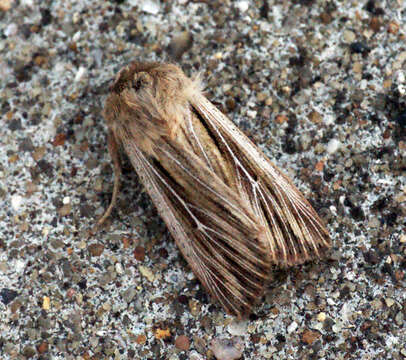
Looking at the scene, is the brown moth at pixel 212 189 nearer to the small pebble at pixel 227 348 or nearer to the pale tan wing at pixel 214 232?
the pale tan wing at pixel 214 232

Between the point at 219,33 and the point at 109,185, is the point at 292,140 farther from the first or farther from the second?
the point at 109,185

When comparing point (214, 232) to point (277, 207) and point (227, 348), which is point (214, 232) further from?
point (227, 348)

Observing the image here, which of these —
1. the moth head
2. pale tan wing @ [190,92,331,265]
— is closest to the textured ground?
pale tan wing @ [190,92,331,265]

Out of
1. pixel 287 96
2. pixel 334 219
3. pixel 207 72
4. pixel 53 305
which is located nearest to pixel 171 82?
pixel 207 72

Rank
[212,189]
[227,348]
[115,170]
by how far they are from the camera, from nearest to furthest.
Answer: [212,189] → [227,348] → [115,170]

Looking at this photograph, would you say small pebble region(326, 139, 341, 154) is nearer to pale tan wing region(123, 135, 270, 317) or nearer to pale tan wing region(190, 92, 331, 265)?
pale tan wing region(190, 92, 331, 265)

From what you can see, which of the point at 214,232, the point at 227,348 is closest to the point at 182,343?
the point at 227,348

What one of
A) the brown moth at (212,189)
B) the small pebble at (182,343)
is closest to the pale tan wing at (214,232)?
the brown moth at (212,189)
